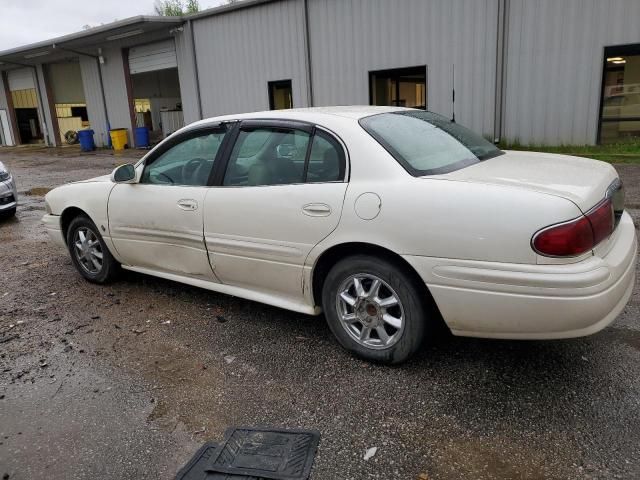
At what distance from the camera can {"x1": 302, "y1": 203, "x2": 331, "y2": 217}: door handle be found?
318 centimetres

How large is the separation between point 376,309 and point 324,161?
99cm

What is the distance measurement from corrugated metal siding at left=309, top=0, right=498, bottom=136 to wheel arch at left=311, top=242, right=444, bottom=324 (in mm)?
11049

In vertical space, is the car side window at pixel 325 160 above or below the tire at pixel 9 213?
above

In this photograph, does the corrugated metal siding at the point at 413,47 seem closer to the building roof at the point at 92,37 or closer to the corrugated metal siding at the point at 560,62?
the corrugated metal siding at the point at 560,62

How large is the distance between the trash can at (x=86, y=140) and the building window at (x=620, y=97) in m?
20.5

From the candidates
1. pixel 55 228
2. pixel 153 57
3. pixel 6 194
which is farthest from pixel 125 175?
pixel 153 57

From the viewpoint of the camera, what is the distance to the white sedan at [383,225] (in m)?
2.61

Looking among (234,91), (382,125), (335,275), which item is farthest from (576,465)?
(234,91)

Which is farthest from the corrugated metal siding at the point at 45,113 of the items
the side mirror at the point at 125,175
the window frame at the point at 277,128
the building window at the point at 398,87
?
the window frame at the point at 277,128

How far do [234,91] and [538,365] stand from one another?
54.7 ft

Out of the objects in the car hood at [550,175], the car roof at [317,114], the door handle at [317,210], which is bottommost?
the door handle at [317,210]

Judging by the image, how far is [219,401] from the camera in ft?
9.82

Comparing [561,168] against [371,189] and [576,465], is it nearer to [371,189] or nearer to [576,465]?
[371,189]

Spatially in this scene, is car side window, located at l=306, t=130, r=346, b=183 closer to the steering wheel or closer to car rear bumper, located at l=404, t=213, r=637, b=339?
car rear bumper, located at l=404, t=213, r=637, b=339
